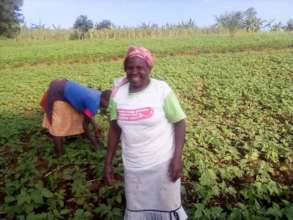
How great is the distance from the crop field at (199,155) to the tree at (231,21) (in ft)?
45.1

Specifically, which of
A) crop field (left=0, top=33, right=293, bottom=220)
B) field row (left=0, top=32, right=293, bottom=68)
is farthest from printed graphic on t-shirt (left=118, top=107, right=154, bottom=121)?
field row (left=0, top=32, right=293, bottom=68)

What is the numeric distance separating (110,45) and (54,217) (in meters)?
13.7

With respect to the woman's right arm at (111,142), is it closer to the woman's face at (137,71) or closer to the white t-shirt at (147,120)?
the white t-shirt at (147,120)

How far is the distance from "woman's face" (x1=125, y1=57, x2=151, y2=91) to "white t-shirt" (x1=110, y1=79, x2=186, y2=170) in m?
0.05

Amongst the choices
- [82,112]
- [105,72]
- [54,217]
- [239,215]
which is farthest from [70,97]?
[105,72]

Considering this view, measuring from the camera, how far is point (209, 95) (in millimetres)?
7324

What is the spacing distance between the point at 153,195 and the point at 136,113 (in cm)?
61

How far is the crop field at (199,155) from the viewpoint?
3287 millimetres

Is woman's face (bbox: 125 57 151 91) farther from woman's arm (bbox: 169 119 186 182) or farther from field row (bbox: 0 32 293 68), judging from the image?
field row (bbox: 0 32 293 68)

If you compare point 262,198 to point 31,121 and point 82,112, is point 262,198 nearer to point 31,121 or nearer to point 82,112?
point 82,112

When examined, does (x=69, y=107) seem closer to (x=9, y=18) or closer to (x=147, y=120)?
(x=147, y=120)

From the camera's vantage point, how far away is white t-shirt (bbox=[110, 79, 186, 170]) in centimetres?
220

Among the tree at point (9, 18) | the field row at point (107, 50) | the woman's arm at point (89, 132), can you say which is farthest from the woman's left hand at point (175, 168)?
the tree at point (9, 18)

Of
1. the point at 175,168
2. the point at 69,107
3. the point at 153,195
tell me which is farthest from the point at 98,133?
the point at 175,168
